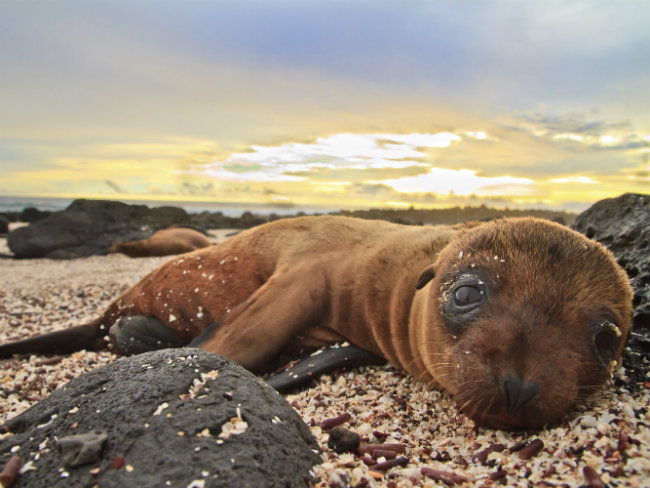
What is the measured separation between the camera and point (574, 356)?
8.57 ft

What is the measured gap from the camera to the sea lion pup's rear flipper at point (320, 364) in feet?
13.3

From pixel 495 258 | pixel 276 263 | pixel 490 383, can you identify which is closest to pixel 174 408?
pixel 490 383

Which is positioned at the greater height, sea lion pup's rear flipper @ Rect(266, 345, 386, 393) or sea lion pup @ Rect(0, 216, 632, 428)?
sea lion pup @ Rect(0, 216, 632, 428)

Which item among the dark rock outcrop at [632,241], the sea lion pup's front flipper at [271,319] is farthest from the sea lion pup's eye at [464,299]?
the sea lion pup's front flipper at [271,319]

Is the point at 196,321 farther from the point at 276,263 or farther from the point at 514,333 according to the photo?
the point at 514,333

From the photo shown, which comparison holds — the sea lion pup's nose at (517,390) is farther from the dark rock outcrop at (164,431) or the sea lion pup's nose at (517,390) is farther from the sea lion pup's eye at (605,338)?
the dark rock outcrop at (164,431)

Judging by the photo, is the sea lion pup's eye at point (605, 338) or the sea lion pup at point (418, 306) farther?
the sea lion pup's eye at point (605, 338)

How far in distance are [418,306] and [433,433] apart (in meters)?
0.90

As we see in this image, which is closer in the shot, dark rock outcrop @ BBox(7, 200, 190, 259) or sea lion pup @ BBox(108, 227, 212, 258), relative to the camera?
dark rock outcrop @ BBox(7, 200, 190, 259)

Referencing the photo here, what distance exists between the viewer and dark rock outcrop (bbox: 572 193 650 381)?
3545 millimetres

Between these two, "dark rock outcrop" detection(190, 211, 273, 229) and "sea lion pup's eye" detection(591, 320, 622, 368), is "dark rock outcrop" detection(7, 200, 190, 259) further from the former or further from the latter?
"sea lion pup's eye" detection(591, 320, 622, 368)

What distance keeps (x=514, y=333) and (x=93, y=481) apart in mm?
1976

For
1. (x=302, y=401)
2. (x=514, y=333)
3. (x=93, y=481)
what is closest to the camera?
(x=93, y=481)

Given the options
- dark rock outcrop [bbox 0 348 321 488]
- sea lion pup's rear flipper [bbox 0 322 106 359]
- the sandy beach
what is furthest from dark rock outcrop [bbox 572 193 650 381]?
sea lion pup's rear flipper [bbox 0 322 106 359]
